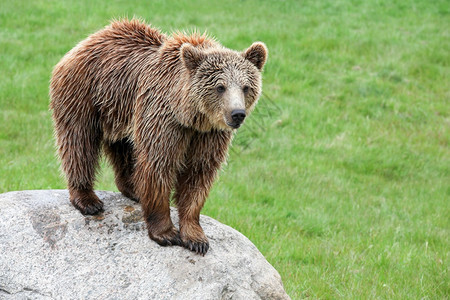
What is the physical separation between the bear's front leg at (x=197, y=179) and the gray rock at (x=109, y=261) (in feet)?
0.44

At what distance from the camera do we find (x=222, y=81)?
4.48m

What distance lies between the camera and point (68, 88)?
17.7 feet

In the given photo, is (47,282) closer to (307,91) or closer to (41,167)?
(41,167)

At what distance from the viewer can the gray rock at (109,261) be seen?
15.0 ft

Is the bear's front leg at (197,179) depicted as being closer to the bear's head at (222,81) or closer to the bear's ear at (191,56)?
the bear's head at (222,81)

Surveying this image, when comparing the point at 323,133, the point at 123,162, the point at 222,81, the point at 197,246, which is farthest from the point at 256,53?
the point at 323,133

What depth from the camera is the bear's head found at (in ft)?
14.5

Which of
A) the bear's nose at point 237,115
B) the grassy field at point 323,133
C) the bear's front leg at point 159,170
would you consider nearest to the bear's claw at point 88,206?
the bear's front leg at point 159,170

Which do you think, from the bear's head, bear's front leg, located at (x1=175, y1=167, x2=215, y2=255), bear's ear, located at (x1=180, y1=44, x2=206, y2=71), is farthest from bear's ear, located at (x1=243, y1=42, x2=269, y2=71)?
bear's front leg, located at (x1=175, y1=167, x2=215, y2=255)

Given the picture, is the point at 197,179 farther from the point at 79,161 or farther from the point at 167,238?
the point at 79,161

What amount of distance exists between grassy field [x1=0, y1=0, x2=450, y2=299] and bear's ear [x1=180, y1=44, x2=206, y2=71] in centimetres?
295

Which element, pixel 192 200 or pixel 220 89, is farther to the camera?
pixel 192 200

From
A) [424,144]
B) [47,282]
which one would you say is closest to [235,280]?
[47,282]

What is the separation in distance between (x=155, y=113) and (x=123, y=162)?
1.14 m
